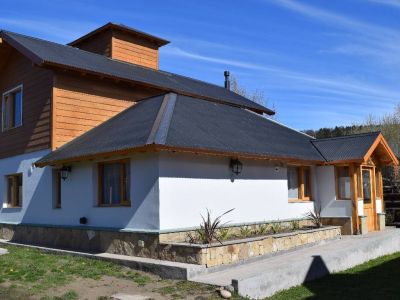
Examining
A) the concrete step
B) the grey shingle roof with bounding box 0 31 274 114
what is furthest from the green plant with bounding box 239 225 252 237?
the grey shingle roof with bounding box 0 31 274 114

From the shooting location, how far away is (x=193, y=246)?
9461 mm

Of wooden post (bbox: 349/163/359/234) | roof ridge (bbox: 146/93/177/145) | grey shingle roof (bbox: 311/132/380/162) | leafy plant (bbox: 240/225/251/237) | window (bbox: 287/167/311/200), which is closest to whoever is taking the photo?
roof ridge (bbox: 146/93/177/145)

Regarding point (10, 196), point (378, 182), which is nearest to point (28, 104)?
point (10, 196)

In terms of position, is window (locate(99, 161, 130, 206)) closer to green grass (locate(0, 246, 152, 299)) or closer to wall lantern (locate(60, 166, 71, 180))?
wall lantern (locate(60, 166, 71, 180))

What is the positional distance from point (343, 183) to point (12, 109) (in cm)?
1197

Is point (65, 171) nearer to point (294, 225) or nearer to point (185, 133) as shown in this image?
point (185, 133)

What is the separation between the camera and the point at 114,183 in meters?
12.0

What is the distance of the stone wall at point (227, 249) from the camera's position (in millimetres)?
9438

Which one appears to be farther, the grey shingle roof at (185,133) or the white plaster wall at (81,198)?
the grey shingle roof at (185,133)

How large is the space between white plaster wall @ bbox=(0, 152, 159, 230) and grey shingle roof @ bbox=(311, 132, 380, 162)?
7345mm

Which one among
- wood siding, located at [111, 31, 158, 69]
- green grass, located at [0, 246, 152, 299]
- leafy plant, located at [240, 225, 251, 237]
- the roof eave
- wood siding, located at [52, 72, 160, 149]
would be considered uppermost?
wood siding, located at [111, 31, 158, 69]

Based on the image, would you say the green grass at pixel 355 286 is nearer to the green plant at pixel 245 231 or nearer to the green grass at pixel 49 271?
the green plant at pixel 245 231

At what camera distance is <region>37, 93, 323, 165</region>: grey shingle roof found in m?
11.0

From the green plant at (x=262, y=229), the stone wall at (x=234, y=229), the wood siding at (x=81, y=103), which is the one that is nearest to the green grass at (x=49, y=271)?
the stone wall at (x=234, y=229)
